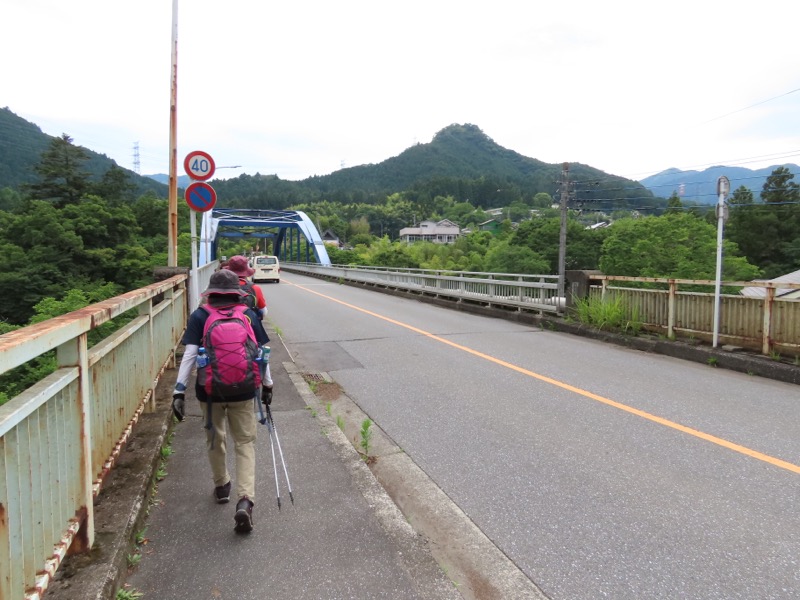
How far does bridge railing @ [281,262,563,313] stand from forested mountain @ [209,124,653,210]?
9730cm

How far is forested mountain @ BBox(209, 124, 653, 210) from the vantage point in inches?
5423

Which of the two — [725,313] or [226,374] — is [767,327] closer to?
[725,313]

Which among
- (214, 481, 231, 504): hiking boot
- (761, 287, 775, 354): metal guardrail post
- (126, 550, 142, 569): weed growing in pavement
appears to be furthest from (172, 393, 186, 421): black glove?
(761, 287, 775, 354): metal guardrail post

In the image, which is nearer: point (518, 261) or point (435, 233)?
point (518, 261)

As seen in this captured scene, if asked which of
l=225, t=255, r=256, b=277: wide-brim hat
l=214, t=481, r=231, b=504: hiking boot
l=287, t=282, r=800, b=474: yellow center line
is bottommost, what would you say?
l=214, t=481, r=231, b=504: hiking boot

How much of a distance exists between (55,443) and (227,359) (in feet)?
3.23

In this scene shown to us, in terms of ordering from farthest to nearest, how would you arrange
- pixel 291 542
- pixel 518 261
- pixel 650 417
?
pixel 518 261, pixel 650 417, pixel 291 542

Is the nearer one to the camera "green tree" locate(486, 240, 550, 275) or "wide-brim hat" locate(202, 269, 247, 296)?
"wide-brim hat" locate(202, 269, 247, 296)

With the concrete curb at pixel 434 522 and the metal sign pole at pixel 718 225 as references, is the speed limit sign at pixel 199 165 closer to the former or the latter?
the concrete curb at pixel 434 522

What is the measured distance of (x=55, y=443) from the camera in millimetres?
2182

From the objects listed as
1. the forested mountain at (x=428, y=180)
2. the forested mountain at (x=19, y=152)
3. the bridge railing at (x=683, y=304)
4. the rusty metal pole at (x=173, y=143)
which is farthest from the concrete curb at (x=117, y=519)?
the forested mountain at (x=428, y=180)

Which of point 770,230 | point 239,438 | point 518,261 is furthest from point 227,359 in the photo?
point 770,230

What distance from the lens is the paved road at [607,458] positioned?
2789mm

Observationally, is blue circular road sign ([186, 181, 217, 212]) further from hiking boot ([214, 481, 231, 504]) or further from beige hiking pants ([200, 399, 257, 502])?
hiking boot ([214, 481, 231, 504])
